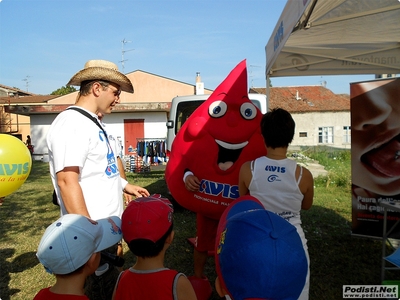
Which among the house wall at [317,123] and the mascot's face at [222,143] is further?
the house wall at [317,123]

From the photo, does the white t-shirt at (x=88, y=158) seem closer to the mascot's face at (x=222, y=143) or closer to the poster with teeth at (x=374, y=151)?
the mascot's face at (x=222, y=143)

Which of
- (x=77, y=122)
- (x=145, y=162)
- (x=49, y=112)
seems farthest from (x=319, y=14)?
(x=49, y=112)

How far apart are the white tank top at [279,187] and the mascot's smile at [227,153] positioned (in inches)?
25.1

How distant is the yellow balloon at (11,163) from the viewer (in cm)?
246

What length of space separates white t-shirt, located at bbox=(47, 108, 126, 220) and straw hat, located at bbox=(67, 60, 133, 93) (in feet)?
0.74

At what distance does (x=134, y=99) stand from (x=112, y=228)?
2432cm

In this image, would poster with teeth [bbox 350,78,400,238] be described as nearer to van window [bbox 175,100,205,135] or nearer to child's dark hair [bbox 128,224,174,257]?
van window [bbox 175,100,205,135]

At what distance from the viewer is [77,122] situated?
5.86 ft

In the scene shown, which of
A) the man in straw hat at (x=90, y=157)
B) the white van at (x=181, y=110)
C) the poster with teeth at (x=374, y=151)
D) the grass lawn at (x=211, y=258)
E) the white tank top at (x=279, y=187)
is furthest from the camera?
the white van at (x=181, y=110)

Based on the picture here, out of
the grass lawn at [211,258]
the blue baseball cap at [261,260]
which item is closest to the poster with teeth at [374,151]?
the grass lawn at [211,258]

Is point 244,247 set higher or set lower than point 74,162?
lower

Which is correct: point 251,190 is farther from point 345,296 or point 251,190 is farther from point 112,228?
point 345,296

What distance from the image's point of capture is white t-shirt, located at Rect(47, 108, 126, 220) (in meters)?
1.72

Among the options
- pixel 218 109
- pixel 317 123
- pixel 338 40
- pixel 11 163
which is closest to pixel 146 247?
pixel 218 109
